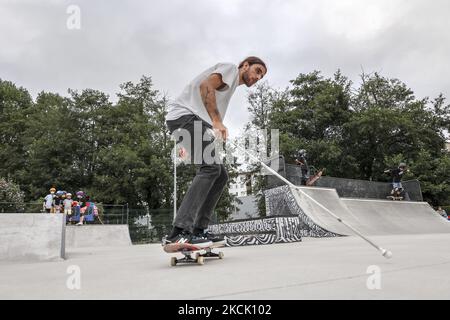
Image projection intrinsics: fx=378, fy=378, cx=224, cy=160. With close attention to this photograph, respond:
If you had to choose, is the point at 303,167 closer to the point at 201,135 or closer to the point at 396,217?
the point at 396,217

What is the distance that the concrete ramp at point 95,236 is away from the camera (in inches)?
542

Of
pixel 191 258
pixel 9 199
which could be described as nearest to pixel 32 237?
pixel 191 258

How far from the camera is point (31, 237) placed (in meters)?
5.43

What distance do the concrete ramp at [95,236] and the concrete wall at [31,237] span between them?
329 inches

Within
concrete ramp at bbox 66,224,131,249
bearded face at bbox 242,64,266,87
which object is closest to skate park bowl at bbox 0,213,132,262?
bearded face at bbox 242,64,266,87

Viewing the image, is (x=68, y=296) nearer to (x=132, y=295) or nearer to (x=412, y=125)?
(x=132, y=295)

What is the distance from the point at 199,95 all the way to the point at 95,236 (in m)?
12.2

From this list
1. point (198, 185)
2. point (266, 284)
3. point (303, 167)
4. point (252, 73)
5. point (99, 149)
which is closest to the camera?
point (266, 284)

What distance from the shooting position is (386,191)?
66.3ft

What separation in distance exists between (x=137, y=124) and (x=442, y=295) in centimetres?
3559

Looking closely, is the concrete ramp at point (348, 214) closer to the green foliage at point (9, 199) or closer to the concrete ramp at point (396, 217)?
the concrete ramp at point (396, 217)

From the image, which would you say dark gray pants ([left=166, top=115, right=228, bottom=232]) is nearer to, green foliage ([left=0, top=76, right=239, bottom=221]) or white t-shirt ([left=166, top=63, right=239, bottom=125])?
white t-shirt ([left=166, top=63, right=239, bottom=125])

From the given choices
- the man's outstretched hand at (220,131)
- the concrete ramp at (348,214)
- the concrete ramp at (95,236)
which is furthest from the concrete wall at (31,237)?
the concrete ramp at (95,236)

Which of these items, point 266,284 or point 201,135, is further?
point 201,135
